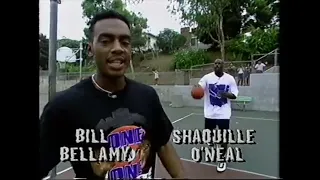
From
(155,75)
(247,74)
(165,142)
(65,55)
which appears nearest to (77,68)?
(65,55)

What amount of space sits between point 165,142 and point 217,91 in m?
0.37

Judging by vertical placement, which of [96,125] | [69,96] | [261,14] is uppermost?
[261,14]

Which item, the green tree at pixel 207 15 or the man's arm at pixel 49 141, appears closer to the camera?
the man's arm at pixel 49 141

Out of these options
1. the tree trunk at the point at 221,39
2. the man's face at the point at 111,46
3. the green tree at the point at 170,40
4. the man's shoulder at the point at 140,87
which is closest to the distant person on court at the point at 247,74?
the tree trunk at the point at 221,39

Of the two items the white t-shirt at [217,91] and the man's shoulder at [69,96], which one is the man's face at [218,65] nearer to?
the white t-shirt at [217,91]

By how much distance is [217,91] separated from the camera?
1.45 m

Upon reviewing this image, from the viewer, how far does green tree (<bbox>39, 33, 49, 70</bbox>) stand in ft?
4.01

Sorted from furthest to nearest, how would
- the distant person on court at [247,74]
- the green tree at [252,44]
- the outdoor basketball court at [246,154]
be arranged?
the distant person on court at [247,74], the green tree at [252,44], the outdoor basketball court at [246,154]

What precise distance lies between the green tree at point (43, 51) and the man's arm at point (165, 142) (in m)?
0.44

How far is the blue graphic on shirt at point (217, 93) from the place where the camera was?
1419 mm

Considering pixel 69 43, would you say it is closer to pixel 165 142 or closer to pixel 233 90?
pixel 165 142

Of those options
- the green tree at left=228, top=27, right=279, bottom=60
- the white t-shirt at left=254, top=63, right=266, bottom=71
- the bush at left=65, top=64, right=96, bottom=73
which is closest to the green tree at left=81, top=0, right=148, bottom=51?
the bush at left=65, top=64, right=96, bottom=73
